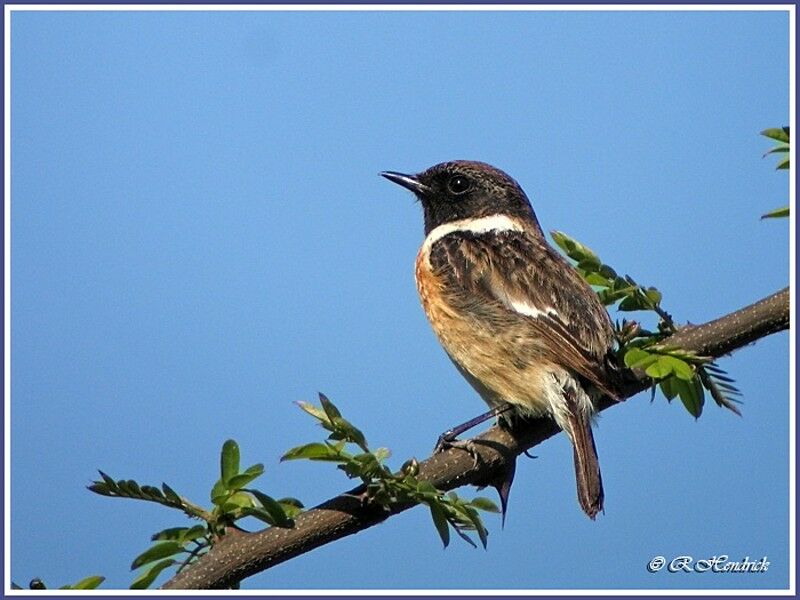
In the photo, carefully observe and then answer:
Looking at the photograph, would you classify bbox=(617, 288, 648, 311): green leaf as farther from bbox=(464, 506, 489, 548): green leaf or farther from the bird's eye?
the bird's eye

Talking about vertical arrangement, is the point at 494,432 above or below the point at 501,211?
below

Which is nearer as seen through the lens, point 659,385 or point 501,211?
point 659,385

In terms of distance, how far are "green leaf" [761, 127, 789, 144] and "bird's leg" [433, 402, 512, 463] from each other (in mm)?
1434

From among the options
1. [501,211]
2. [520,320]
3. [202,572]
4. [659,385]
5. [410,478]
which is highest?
[501,211]

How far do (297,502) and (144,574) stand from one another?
489 millimetres

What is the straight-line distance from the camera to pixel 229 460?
3.23 meters

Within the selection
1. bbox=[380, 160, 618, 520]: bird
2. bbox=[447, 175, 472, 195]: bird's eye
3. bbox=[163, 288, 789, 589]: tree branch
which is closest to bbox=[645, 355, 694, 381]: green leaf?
bbox=[163, 288, 789, 589]: tree branch

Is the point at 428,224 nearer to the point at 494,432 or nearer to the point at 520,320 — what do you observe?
the point at 520,320

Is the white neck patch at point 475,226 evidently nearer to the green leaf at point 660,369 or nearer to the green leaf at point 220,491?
the green leaf at point 660,369

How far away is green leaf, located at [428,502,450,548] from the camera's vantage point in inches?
123

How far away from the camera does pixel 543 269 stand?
584 cm

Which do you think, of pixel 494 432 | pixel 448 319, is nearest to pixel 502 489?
pixel 494 432

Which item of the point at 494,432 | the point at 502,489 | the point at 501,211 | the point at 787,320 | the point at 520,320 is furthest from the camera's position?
the point at 501,211

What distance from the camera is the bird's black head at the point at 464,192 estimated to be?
688cm
